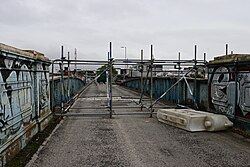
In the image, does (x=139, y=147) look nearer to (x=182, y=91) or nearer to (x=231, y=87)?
(x=231, y=87)

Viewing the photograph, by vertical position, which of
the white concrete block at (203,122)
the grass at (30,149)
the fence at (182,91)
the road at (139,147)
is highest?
the fence at (182,91)

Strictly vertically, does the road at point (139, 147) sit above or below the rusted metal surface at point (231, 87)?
below

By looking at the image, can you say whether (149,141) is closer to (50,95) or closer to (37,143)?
(37,143)

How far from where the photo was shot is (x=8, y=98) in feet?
18.1

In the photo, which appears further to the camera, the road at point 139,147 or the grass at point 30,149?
the road at point 139,147

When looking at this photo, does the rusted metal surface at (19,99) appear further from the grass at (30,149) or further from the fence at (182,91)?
the fence at (182,91)

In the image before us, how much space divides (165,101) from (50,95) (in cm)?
816

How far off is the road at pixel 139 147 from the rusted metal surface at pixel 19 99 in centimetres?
57

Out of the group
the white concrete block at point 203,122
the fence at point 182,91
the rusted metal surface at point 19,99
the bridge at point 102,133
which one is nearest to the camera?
the rusted metal surface at point 19,99

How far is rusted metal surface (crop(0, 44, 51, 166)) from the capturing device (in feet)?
17.2

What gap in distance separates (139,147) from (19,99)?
3004 mm

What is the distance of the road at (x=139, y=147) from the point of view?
552 centimetres

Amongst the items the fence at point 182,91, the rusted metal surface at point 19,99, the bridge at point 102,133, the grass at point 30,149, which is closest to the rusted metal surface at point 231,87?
the bridge at point 102,133

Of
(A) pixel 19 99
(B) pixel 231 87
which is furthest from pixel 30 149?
(B) pixel 231 87
